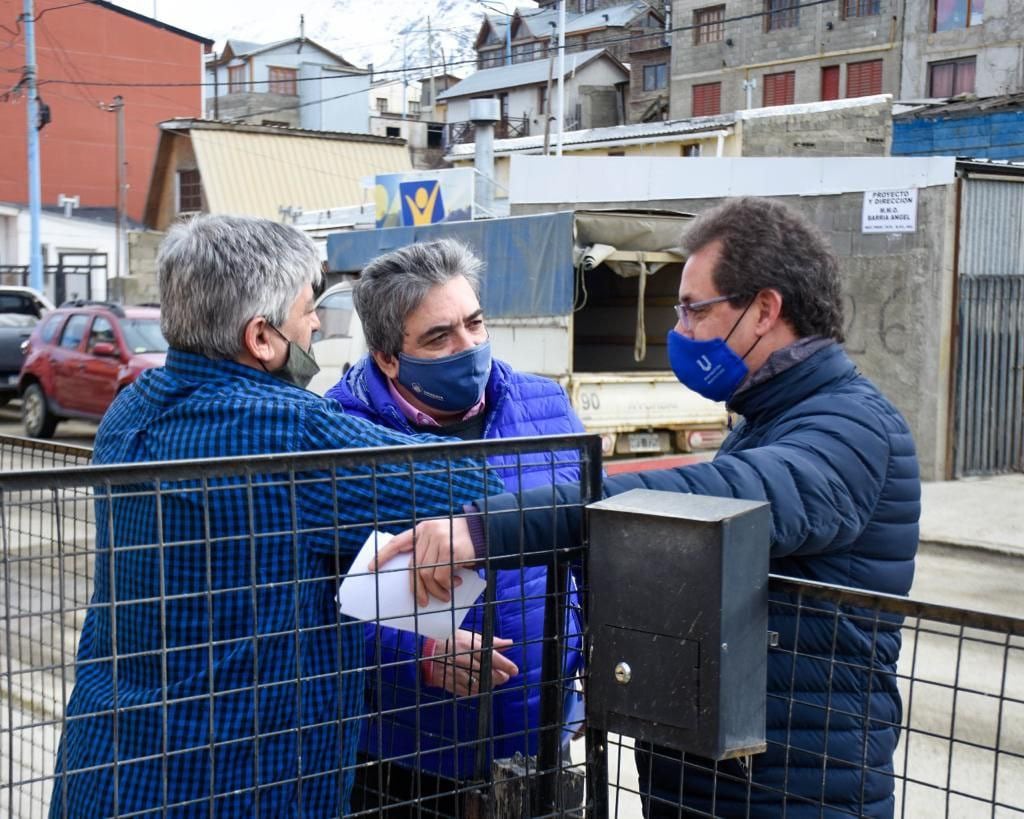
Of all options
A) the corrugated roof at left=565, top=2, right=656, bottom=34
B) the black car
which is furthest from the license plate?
the corrugated roof at left=565, top=2, right=656, bottom=34

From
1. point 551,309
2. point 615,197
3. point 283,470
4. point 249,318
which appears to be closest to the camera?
point 283,470

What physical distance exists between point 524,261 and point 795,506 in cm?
1091

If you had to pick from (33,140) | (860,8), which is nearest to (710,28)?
(860,8)

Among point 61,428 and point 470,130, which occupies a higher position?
point 470,130

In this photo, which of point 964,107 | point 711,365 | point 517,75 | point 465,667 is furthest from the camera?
point 517,75

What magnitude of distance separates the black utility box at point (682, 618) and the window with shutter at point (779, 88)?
160 feet

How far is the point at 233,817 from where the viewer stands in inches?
74.3

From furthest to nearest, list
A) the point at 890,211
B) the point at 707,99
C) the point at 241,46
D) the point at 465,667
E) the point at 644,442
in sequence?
the point at 241,46 < the point at 707,99 < the point at 890,211 < the point at 644,442 < the point at 465,667

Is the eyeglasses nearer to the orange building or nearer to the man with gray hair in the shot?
the man with gray hair

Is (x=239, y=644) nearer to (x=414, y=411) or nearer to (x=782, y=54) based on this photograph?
(x=414, y=411)

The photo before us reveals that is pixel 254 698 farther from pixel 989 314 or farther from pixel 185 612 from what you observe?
pixel 989 314

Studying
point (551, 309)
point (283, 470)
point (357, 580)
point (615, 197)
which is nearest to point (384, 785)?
point (357, 580)

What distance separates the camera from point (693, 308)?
7.97 ft

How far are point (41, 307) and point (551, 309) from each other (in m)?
13.2
